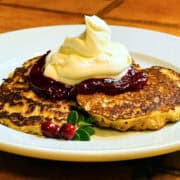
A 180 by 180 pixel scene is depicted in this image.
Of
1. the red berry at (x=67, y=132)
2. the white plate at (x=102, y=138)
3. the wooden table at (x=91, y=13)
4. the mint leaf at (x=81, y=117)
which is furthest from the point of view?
the wooden table at (x=91, y=13)

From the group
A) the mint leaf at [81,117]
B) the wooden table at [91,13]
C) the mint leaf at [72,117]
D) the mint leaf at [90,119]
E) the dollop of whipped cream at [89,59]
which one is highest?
the dollop of whipped cream at [89,59]

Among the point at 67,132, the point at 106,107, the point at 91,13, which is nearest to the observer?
the point at 67,132

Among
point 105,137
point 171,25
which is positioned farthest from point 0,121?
point 171,25

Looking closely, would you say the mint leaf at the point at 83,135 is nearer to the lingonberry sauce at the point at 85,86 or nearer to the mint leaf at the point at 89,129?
the mint leaf at the point at 89,129

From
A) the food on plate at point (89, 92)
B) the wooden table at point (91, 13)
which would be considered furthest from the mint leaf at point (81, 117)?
the wooden table at point (91, 13)

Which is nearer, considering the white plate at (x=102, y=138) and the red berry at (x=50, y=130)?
the white plate at (x=102, y=138)

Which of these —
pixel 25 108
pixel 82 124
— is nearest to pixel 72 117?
pixel 82 124

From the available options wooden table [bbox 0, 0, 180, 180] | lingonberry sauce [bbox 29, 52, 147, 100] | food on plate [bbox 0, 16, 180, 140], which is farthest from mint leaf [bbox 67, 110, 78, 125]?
wooden table [bbox 0, 0, 180, 180]

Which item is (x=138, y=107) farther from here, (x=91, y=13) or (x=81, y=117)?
(x=91, y=13)
